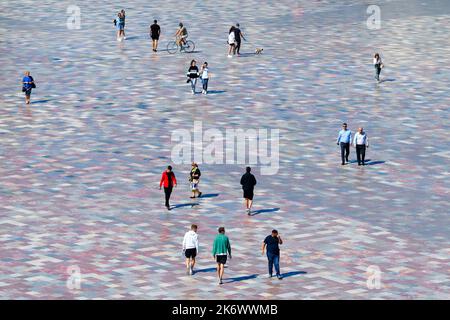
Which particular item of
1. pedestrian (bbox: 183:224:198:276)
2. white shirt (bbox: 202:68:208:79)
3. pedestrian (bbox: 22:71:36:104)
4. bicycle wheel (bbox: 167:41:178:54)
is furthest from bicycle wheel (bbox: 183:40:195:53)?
pedestrian (bbox: 183:224:198:276)

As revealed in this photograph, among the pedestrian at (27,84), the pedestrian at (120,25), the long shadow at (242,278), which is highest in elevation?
the pedestrian at (120,25)

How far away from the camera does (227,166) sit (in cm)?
4722

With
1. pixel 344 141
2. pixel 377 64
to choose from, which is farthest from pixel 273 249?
Answer: pixel 377 64

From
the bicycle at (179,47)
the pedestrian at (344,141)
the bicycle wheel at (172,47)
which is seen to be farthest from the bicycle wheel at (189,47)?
the pedestrian at (344,141)

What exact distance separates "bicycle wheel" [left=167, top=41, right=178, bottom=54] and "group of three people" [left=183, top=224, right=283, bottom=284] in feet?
97.3

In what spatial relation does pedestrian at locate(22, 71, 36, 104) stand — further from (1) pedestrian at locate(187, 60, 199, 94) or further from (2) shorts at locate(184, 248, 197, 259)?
(2) shorts at locate(184, 248, 197, 259)

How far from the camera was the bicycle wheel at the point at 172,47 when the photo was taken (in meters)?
65.1

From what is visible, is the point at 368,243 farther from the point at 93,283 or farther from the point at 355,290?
the point at 93,283

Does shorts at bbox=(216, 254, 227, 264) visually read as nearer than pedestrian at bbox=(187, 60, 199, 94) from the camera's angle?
Yes

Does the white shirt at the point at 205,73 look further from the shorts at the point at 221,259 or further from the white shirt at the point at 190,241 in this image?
the shorts at the point at 221,259

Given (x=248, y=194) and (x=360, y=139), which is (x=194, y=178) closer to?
(x=248, y=194)

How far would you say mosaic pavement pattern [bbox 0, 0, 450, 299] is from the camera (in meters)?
36.8

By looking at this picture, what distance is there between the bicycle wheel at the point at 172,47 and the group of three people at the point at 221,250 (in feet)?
97.3
